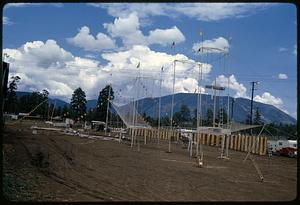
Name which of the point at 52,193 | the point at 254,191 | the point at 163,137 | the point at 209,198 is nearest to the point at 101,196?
the point at 52,193

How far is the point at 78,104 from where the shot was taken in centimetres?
6762

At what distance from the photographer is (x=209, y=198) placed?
666 centimetres

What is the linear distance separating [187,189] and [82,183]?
2076mm

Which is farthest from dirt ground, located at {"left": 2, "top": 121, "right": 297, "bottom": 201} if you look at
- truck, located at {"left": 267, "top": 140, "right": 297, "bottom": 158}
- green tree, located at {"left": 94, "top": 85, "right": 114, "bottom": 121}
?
green tree, located at {"left": 94, "top": 85, "right": 114, "bottom": 121}

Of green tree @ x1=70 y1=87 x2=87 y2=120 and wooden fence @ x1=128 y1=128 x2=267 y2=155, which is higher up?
green tree @ x1=70 y1=87 x2=87 y2=120

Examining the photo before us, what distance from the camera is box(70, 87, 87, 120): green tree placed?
220 ft

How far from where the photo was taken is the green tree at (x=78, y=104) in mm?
66938

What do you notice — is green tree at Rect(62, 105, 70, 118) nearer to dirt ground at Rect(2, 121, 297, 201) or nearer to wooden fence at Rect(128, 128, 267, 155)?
wooden fence at Rect(128, 128, 267, 155)

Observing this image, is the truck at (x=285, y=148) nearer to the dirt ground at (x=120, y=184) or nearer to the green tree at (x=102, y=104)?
the dirt ground at (x=120, y=184)

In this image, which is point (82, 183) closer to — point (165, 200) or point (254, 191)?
point (165, 200)

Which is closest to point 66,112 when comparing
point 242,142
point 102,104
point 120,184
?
point 102,104

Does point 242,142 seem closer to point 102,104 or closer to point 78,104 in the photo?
point 102,104

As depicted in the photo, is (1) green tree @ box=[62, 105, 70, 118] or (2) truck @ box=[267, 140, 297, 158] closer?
(2) truck @ box=[267, 140, 297, 158]

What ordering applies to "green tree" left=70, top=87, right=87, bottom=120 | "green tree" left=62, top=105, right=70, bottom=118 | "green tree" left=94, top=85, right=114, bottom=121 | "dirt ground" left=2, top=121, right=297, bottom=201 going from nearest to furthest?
"dirt ground" left=2, top=121, right=297, bottom=201 → "green tree" left=94, top=85, right=114, bottom=121 → "green tree" left=62, top=105, right=70, bottom=118 → "green tree" left=70, top=87, right=87, bottom=120
